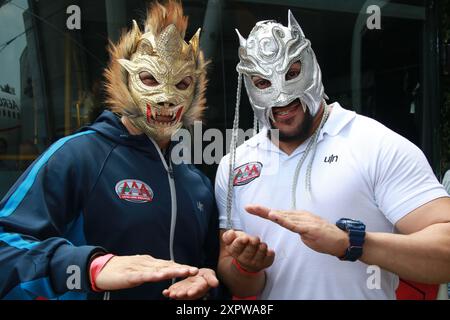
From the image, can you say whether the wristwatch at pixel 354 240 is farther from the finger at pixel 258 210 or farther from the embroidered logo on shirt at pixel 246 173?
the embroidered logo on shirt at pixel 246 173

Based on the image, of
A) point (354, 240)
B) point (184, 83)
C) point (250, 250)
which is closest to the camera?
point (354, 240)

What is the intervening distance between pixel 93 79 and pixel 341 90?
1059 millimetres

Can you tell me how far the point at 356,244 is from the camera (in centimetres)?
154

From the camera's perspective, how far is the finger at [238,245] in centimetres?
161

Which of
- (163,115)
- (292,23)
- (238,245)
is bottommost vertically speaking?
(238,245)

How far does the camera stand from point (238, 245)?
1623 mm

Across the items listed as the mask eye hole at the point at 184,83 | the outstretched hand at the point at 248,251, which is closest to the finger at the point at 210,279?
the outstretched hand at the point at 248,251

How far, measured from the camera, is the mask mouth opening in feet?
5.98

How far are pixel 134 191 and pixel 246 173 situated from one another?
0.45 metres

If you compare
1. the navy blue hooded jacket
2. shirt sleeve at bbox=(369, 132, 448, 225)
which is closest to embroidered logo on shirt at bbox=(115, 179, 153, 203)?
the navy blue hooded jacket

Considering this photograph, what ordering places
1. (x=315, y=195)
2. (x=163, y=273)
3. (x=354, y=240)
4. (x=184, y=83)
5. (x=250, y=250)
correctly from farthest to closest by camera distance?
(x=184, y=83), (x=315, y=195), (x=250, y=250), (x=354, y=240), (x=163, y=273)

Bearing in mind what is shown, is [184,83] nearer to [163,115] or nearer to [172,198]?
[163,115]

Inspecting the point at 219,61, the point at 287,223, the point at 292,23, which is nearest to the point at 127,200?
the point at 287,223

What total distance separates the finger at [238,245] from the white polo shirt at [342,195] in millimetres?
213
